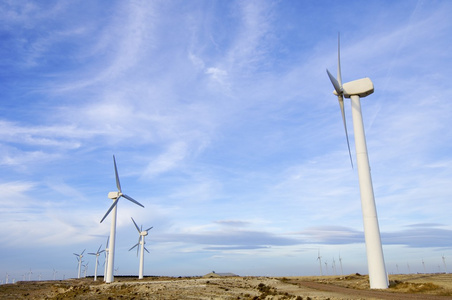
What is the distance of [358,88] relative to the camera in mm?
45562

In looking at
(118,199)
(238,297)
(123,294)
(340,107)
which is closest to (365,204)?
(340,107)

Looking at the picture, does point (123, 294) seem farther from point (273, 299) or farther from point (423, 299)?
point (423, 299)

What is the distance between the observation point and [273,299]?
38.2m

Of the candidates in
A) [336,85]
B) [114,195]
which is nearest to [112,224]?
[114,195]

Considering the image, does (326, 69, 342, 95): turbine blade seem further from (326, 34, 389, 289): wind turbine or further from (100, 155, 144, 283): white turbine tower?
(100, 155, 144, 283): white turbine tower

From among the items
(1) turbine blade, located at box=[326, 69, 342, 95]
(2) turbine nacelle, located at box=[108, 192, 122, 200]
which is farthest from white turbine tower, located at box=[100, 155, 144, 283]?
(1) turbine blade, located at box=[326, 69, 342, 95]

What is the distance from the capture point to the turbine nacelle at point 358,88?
149 ft

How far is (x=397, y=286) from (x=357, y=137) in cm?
1849

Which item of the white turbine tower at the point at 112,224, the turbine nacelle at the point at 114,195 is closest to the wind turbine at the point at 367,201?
the white turbine tower at the point at 112,224

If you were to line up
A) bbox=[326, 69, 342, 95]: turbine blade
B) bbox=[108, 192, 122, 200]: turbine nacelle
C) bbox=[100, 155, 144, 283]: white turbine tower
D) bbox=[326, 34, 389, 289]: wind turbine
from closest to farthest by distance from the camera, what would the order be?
bbox=[326, 34, 389, 289]: wind turbine
bbox=[326, 69, 342, 95]: turbine blade
bbox=[100, 155, 144, 283]: white turbine tower
bbox=[108, 192, 122, 200]: turbine nacelle

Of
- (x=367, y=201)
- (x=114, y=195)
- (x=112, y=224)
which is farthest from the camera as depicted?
(x=114, y=195)

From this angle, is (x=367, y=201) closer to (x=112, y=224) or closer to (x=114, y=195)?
(x=112, y=224)

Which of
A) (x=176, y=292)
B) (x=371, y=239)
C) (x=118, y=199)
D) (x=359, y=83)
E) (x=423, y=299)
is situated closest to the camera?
(x=423, y=299)

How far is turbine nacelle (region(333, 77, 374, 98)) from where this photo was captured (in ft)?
149
